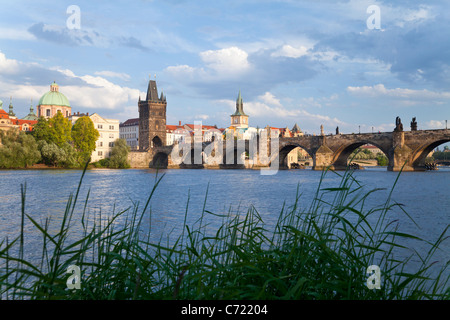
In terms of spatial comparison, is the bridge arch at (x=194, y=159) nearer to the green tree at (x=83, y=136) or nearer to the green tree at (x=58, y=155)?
the green tree at (x=83, y=136)

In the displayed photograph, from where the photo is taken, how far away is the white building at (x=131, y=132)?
4627 inches

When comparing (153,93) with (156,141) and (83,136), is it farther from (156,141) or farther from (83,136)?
(83,136)

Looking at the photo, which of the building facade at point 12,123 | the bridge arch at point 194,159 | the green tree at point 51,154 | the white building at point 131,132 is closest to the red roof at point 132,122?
the white building at point 131,132

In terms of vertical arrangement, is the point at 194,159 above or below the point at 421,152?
below

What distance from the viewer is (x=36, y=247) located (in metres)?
8.92

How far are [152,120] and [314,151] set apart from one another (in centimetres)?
5085

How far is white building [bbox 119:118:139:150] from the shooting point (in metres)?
118

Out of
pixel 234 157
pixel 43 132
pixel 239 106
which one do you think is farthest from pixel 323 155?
pixel 239 106

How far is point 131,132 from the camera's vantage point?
120 metres

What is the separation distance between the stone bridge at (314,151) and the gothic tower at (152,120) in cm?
1387

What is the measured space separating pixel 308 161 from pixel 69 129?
75.9m

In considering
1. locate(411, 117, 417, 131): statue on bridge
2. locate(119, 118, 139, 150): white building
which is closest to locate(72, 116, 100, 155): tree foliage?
locate(119, 118, 139, 150): white building

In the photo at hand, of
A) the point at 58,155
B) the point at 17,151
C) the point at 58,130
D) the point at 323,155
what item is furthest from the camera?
the point at 323,155
